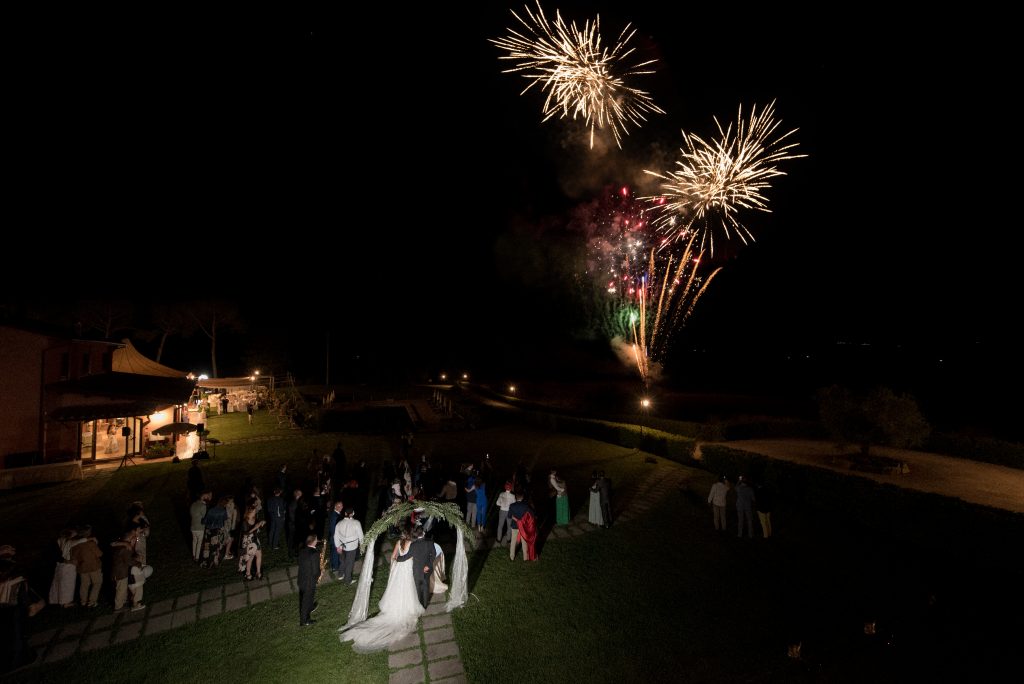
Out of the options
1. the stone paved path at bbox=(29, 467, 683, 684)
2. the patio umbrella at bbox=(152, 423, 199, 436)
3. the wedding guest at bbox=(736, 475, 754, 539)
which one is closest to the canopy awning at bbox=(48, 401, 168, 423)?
the patio umbrella at bbox=(152, 423, 199, 436)

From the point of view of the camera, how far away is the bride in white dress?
8.05 meters

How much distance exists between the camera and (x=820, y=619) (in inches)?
343

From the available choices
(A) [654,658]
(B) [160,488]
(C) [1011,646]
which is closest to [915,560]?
(C) [1011,646]

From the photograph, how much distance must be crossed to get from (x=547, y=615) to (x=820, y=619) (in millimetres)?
5229

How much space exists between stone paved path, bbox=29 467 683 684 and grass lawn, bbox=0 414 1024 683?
10.5 inches

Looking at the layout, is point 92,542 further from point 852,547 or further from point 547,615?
point 852,547

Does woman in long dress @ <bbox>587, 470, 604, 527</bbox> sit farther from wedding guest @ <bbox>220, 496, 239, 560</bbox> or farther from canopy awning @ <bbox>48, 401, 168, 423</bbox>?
canopy awning @ <bbox>48, 401, 168, 423</bbox>

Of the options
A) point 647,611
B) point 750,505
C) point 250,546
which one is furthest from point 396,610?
point 750,505

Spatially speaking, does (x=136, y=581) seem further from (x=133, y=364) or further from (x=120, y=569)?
(x=133, y=364)

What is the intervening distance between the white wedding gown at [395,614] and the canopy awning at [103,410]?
665 inches

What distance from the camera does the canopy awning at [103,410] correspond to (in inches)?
697

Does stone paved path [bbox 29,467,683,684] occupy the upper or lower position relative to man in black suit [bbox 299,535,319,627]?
lower

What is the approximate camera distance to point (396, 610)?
8367 millimetres

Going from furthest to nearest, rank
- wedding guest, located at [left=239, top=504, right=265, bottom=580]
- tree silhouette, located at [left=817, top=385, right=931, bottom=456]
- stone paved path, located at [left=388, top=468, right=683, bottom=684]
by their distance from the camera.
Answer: tree silhouette, located at [left=817, top=385, right=931, bottom=456] → wedding guest, located at [left=239, top=504, right=265, bottom=580] → stone paved path, located at [left=388, top=468, right=683, bottom=684]
